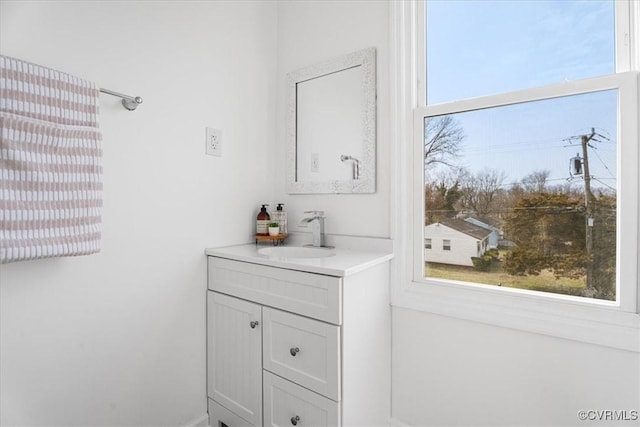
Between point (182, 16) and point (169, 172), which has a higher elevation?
point (182, 16)

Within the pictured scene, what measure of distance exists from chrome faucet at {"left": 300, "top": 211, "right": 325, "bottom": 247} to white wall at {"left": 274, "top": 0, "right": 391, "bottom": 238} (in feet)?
0.16

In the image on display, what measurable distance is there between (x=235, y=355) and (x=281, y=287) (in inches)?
16.2

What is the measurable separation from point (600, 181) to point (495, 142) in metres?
0.34

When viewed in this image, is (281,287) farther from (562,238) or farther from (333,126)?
(562,238)

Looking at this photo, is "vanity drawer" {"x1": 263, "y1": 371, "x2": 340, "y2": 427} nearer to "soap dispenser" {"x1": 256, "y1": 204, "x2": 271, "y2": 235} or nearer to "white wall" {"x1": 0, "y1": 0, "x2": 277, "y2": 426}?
"white wall" {"x1": 0, "y1": 0, "x2": 277, "y2": 426}

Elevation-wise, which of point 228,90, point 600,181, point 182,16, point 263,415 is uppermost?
point 182,16

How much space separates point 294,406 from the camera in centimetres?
118

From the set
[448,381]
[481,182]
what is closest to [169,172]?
[481,182]

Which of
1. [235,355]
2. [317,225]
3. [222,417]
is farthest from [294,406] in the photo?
[317,225]

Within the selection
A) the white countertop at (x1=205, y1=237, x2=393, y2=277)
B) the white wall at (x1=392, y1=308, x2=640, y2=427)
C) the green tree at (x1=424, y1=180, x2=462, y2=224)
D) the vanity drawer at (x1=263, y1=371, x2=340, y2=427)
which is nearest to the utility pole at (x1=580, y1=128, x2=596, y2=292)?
the white wall at (x1=392, y1=308, x2=640, y2=427)

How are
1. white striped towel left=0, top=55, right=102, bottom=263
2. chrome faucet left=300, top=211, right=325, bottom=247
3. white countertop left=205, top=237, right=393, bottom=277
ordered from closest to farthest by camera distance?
white striped towel left=0, top=55, right=102, bottom=263
white countertop left=205, top=237, right=393, bottom=277
chrome faucet left=300, top=211, right=325, bottom=247

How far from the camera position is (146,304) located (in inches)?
50.5

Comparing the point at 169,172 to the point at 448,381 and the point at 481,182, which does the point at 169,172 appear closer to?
the point at 481,182

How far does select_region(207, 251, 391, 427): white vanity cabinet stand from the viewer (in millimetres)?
1085
